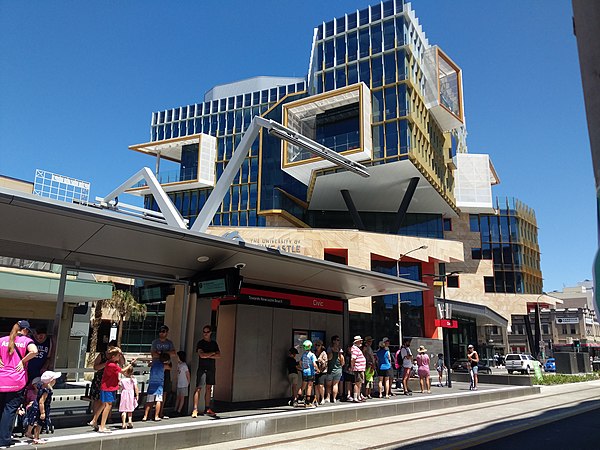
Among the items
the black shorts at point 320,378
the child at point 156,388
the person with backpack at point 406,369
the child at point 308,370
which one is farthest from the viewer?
the person with backpack at point 406,369

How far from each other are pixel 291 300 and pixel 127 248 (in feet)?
19.1

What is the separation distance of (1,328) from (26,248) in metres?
12.4

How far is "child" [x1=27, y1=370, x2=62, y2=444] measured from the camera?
7438 mm

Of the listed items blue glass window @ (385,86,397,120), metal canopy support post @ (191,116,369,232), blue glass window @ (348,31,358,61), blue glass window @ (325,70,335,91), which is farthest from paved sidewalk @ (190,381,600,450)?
blue glass window @ (348,31,358,61)

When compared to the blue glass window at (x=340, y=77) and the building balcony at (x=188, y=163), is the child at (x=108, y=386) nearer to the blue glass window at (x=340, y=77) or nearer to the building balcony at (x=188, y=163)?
the blue glass window at (x=340, y=77)

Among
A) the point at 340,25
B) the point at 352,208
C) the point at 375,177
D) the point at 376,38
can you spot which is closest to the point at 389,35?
the point at 376,38

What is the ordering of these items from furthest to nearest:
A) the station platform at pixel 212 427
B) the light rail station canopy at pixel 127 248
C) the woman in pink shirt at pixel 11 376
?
the light rail station canopy at pixel 127 248 → the station platform at pixel 212 427 → the woman in pink shirt at pixel 11 376

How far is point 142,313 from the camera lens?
31438 millimetres

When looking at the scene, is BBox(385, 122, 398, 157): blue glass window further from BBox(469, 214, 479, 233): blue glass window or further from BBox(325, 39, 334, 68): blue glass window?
BBox(469, 214, 479, 233): blue glass window

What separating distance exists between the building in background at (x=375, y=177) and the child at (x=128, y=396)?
27127mm

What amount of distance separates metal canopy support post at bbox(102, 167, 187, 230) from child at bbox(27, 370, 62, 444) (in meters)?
7.14

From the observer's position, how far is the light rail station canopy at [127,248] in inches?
308

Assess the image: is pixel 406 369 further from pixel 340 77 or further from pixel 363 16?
pixel 363 16

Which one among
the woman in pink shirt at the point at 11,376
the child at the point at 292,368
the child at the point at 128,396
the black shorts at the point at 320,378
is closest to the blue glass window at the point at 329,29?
the child at the point at 292,368
